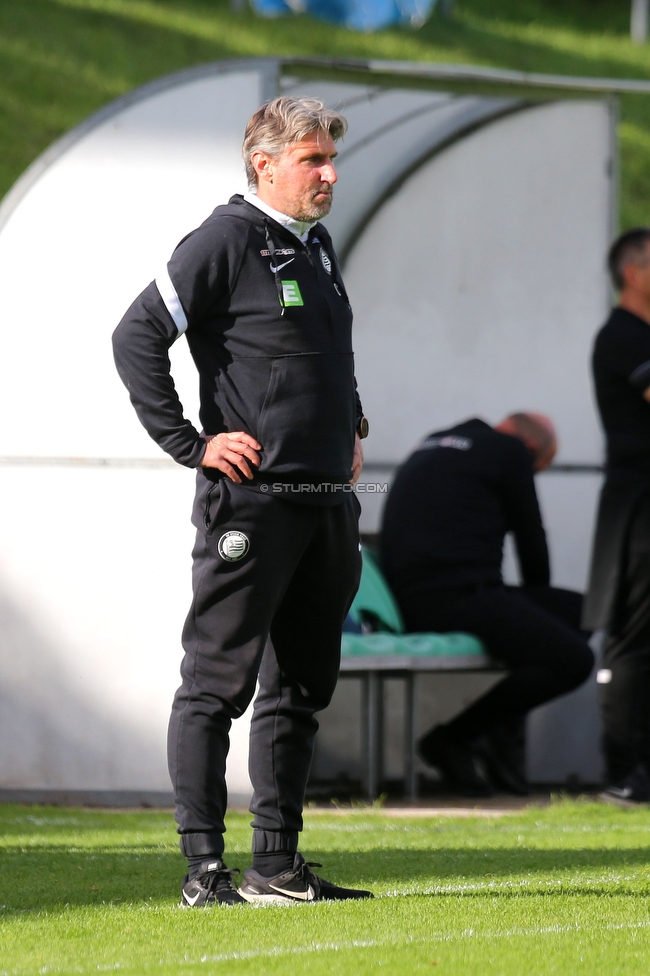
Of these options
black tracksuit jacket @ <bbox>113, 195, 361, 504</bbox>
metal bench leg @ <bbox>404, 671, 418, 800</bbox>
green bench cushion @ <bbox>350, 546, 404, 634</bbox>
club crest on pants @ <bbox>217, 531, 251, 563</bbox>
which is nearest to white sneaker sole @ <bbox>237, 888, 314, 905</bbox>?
club crest on pants @ <bbox>217, 531, 251, 563</bbox>

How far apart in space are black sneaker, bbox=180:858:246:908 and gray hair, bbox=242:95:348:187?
5.54 feet

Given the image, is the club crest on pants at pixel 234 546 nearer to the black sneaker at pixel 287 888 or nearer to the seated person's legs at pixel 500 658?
the black sneaker at pixel 287 888

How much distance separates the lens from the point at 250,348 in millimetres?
3879

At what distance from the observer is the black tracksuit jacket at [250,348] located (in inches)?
152

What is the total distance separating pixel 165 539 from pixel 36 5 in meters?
17.1

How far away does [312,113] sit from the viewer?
3.91 meters

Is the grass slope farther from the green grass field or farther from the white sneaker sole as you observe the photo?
the white sneaker sole

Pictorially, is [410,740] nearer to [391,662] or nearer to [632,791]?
[391,662]

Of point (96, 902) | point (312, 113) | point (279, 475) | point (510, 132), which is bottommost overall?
point (96, 902)

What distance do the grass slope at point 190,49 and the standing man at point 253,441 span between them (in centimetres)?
1377

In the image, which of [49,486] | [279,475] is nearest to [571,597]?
[49,486]

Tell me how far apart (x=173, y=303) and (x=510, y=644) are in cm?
366

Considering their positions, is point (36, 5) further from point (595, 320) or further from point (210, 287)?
point (210, 287)

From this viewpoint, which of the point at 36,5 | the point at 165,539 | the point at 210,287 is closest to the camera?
the point at 210,287
